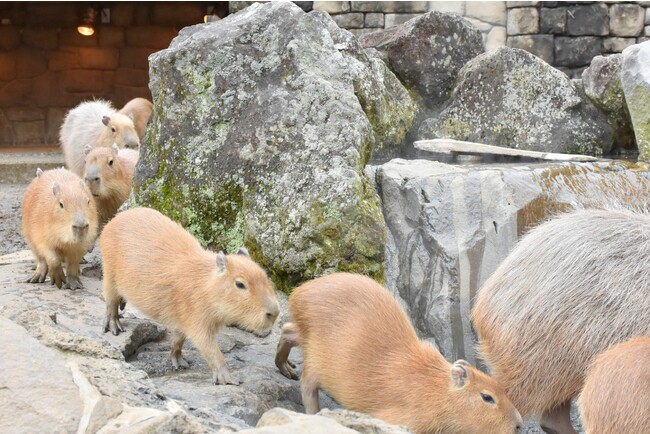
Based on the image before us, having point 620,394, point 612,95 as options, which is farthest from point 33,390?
point 612,95

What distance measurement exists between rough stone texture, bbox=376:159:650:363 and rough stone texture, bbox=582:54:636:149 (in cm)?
192

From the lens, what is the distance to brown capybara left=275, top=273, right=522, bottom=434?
12.8 feet

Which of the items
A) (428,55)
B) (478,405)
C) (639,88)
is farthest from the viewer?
(428,55)

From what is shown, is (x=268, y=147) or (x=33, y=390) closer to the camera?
(x=33, y=390)

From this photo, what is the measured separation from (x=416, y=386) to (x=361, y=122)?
1.63 meters

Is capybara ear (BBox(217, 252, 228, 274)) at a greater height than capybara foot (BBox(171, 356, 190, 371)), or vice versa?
capybara ear (BBox(217, 252, 228, 274))

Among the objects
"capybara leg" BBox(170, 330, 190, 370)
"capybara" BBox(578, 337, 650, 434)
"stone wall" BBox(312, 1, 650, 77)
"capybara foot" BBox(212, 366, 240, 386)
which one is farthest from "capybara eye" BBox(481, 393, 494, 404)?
"stone wall" BBox(312, 1, 650, 77)

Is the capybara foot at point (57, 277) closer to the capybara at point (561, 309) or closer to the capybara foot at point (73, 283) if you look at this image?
the capybara foot at point (73, 283)

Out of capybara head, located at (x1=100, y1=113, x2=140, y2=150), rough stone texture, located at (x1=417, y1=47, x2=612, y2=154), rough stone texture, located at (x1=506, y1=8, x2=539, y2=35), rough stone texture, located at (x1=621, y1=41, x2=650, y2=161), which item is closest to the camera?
rough stone texture, located at (x1=621, y1=41, x2=650, y2=161)

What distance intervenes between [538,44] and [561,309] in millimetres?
8348

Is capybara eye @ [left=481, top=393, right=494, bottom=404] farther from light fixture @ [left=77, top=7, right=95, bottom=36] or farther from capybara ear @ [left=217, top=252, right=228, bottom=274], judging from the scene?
light fixture @ [left=77, top=7, right=95, bottom=36]

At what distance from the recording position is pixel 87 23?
14.7 m

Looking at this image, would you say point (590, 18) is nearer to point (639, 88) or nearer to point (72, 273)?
point (639, 88)

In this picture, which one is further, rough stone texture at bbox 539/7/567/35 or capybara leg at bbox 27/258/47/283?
rough stone texture at bbox 539/7/567/35
